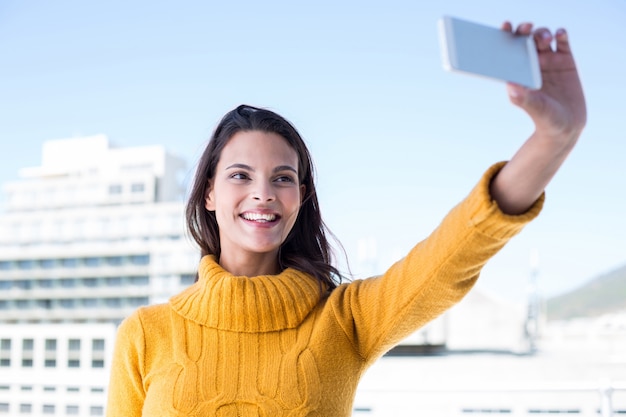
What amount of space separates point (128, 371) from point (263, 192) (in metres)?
0.32

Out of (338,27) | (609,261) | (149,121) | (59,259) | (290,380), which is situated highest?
(338,27)

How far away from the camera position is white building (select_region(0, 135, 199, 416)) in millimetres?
39188

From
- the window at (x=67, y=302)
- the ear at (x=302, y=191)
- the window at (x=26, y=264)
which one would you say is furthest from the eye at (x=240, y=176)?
the window at (x=26, y=264)

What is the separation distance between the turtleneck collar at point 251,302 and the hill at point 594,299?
65323 millimetres

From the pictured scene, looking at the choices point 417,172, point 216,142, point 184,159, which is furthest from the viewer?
point 417,172

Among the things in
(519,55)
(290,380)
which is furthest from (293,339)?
(519,55)

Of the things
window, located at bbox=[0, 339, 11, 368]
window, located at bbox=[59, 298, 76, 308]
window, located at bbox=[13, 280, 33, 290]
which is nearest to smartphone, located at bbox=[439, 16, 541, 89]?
window, located at bbox=[59, 298, 76, 308]

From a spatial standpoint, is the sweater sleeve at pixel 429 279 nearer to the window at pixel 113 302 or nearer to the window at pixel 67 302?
the window at pixel 113 302

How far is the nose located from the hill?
214 feet

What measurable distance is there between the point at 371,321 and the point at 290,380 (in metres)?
0.13

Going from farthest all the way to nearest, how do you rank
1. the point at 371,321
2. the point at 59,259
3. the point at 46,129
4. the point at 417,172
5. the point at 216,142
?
1. the point at 417,172
2. the point at 46,129
3. the point at 59,259
4. the point at 216,142
5. the point at 371,321

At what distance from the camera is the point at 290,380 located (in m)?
0.89

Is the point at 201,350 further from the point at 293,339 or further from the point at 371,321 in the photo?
the point at 371,321

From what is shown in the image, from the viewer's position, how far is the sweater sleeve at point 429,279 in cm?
68
